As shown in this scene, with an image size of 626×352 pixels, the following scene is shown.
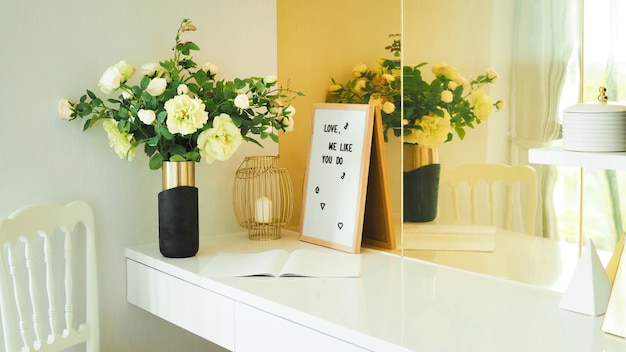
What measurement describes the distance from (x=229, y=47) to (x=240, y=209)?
1.65 ft

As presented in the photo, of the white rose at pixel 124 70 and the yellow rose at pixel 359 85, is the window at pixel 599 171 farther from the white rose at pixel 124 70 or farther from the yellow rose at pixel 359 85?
the white rose at pixel 124 70

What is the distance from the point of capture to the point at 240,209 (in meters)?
2.27

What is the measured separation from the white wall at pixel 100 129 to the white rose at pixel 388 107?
20.0 inches

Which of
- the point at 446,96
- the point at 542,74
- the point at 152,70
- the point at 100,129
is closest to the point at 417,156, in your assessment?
the point at 446,96

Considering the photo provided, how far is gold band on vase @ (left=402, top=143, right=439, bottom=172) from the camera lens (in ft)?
6.05

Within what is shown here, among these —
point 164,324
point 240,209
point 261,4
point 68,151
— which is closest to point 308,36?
point 261,4

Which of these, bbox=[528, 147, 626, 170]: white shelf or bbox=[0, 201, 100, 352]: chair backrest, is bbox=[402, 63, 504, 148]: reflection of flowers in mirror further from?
bbox=[0, 201, 100, 352]: chair backrest

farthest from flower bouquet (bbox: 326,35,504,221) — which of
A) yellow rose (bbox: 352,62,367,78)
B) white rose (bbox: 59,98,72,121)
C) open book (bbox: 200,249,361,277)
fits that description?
white rose (bbox: 59,98,72,121)

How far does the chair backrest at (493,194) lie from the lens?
1614 mm

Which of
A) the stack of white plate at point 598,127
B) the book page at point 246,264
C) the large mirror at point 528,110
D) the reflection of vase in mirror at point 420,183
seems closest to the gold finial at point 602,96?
the stack of white plate at point 598,127

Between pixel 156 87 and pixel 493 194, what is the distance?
873 mm

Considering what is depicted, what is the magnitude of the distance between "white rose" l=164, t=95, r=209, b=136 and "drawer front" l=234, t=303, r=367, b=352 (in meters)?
0.46

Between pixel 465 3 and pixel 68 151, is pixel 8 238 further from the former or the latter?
pixel 465 3

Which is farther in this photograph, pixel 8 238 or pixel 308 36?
pixel 308 36
